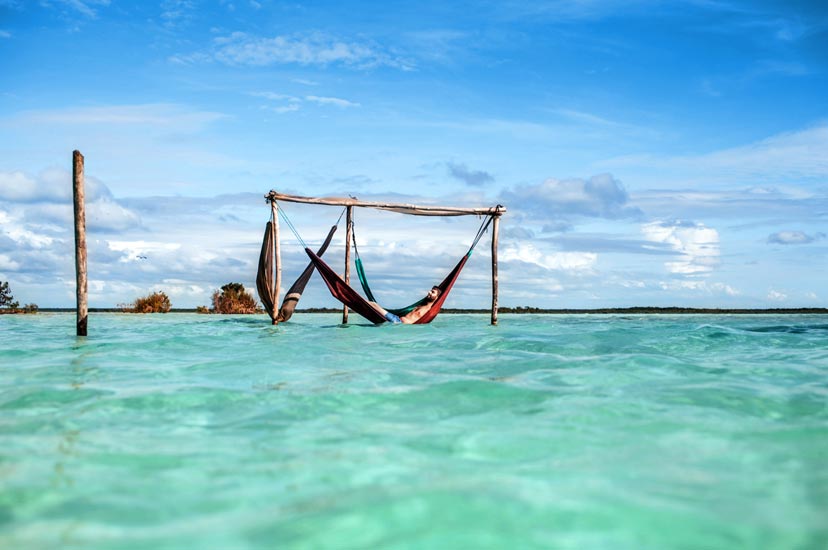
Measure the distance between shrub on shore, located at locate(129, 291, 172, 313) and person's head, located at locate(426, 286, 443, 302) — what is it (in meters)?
16.2

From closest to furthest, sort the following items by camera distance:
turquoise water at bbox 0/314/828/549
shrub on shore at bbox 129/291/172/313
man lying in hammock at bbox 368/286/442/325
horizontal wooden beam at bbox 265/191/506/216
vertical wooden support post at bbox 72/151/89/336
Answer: turquoise water at bbox 0/314/828/549, vertical wooden support post at bbox 72/151/89/336, horizontal wooden beam at bbox 265/191/506/216, man lying in hammock at bbox 368/286/442/325, shrub on shore at bbox 129/291/172/313

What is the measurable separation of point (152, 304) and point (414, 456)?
2748 cm

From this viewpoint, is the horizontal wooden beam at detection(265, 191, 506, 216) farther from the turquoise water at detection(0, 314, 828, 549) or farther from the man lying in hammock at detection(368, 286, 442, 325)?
the turquoise water at detection(0, 314, 828, 549)

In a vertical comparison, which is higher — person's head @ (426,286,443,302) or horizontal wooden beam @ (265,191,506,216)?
horizontal wooden beam @ (265,191,506,216)

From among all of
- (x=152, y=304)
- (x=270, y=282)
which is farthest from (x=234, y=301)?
(x=270, y=282)

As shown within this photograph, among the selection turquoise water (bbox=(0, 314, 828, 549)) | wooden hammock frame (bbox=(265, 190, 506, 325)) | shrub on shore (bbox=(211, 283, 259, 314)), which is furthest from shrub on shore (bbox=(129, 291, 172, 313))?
turquoise water (bbox=(0, 314, 828, 549))

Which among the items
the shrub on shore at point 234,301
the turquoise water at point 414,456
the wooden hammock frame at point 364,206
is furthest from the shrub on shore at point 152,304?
the turquoise water at point 414,456

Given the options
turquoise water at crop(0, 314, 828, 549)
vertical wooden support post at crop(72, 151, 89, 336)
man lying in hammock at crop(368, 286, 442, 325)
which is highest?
vertical wooden support post at crop(72, 151, 89, 336)

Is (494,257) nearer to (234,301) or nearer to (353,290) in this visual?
(353,290)

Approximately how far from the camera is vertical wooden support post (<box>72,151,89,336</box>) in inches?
549

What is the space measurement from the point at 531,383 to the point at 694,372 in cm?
229

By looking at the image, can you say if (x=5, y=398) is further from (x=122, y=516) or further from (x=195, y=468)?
(x=122, y=516)

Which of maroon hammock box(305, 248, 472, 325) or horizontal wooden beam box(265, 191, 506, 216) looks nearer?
maroon hammock box(305, 248, 472, 325)

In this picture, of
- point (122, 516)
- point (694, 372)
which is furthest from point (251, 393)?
point (694, 372)
